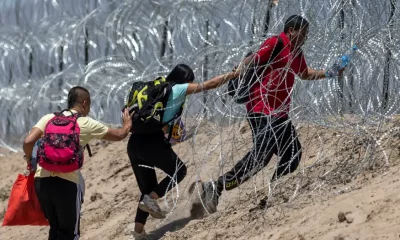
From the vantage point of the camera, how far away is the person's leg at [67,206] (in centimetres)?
780

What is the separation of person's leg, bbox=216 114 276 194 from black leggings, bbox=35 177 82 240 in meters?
1.23

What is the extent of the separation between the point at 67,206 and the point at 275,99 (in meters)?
1.80

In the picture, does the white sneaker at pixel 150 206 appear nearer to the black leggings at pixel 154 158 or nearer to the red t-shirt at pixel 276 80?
the black leggings at pixel 154 158

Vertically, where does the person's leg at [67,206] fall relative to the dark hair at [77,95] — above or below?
below

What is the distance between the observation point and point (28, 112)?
50.4 ft

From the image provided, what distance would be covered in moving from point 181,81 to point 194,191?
1.01 metres

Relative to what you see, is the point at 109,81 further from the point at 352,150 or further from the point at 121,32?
the point at 352,150

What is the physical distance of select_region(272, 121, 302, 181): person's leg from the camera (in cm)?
832

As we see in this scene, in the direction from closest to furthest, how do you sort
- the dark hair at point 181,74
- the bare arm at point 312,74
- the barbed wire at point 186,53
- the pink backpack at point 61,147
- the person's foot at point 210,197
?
the pink backpack at point 61,147, the bare arm at point 312,74, the dark hair at point 181,74, the barbed wire at point 186,53, the person's foot at point 210,197

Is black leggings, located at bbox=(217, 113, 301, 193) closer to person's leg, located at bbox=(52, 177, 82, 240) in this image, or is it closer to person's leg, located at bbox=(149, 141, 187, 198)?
person's leg, located at bbox=(149, 141, 187, 198)

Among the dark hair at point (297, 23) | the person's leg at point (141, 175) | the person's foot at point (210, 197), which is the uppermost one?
the dark hair at point (297, 23)

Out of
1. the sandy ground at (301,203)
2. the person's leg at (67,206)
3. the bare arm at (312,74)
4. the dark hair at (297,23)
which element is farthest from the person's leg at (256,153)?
the person's leg at (67,206)

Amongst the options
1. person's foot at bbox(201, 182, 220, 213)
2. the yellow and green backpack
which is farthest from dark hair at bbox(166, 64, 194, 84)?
person's foot at bbox(201, 182, 220, 213)

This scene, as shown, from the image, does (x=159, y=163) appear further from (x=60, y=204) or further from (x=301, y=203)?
(x=301, y=203)
